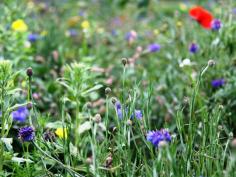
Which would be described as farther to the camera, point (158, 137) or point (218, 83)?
point (218, 83)

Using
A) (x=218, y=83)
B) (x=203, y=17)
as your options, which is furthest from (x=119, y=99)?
(x=203, y=17)

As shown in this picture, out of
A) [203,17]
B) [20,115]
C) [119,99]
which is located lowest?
[20,115]

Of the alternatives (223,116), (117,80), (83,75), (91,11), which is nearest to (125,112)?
(83,75)

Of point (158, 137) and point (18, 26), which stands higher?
point (18, 26)

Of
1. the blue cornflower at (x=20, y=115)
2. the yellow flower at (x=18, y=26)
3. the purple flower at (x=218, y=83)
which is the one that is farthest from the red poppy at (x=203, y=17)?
the blue cornflower at (x=20, y=115)

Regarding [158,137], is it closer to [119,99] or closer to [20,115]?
[119,99]

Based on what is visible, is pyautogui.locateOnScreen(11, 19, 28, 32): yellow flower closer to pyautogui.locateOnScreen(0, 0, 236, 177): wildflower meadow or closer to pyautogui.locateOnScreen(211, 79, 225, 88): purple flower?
pyautogui.locateOnScreen(0, 0, 236, 177): wildflower meadow

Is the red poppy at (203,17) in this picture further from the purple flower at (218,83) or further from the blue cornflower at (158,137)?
the blue cornflower at (158,137)

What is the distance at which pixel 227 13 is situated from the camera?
2758 millimetres

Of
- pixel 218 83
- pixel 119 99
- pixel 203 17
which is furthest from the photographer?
pixel 203 17

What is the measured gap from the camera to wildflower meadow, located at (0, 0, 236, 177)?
4.74ft

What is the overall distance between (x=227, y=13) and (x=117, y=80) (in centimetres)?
90

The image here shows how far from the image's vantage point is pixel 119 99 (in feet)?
5.34

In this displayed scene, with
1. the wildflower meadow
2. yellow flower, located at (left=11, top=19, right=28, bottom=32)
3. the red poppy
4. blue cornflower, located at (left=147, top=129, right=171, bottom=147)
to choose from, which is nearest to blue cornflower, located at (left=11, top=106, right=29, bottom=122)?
the wildflower meadow
